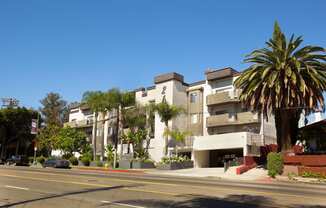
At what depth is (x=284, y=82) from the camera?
34250 mm

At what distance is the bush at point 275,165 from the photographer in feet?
112

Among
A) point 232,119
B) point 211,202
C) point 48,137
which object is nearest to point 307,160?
point 232,119

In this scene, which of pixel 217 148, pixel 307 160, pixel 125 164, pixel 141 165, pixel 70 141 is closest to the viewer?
pixel 307 160

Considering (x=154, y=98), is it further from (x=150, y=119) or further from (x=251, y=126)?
(x=251, y=126)

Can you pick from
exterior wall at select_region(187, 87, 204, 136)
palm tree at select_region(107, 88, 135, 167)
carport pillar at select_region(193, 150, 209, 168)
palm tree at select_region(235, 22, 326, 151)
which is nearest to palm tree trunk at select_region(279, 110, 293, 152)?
palm tree at select_region(235, 22, 326, 151)

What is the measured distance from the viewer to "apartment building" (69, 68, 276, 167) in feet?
149

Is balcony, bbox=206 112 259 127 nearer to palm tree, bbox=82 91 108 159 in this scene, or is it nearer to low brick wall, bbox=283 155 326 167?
low brick wall, bbox=283 155 326 167

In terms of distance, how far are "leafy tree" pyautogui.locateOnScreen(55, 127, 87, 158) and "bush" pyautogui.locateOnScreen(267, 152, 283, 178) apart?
35168 mm

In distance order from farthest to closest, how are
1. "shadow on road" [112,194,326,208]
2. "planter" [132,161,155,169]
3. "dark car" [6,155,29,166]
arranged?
"dark car" [6,155,29,166] < "planter" [132,161,155,169] < "shadow on road" [112,194,326,208]

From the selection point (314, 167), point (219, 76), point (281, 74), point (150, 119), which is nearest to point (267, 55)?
point (281, 74)

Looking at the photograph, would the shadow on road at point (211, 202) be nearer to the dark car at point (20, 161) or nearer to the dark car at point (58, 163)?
the dark car at point (58, 163)

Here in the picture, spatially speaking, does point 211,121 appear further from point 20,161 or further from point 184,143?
point 20,161

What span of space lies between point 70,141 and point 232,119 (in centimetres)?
2620

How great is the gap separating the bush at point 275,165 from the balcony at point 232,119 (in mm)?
11462
